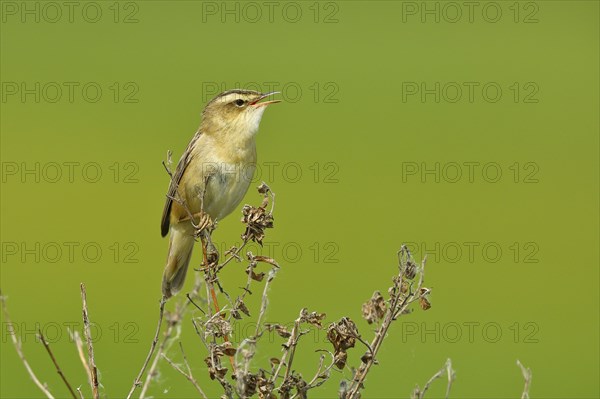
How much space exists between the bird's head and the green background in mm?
1292

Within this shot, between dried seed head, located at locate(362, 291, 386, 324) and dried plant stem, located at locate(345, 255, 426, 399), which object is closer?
dried plant stem, located at locate(345, 255, 426, 399)

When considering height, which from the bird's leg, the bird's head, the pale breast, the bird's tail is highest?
the bird's head

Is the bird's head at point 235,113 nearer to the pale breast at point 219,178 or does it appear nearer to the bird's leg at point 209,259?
the pale breast at point 219,178

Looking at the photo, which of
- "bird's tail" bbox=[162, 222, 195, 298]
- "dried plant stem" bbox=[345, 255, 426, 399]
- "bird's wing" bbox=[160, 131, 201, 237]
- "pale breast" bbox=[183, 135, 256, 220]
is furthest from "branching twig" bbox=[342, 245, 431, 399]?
"bird's tail" bbox=[162, 222, 195, 298]

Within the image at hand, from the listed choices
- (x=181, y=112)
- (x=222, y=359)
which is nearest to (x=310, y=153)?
(x=181, y=112)

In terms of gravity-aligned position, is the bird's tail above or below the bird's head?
below

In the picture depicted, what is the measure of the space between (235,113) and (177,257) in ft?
3.12

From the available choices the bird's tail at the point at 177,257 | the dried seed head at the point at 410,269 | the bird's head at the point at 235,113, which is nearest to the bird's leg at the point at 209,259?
the dried seed head at the point at 410,269

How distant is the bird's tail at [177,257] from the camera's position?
620cm

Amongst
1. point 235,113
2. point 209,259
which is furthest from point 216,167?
point 209,259

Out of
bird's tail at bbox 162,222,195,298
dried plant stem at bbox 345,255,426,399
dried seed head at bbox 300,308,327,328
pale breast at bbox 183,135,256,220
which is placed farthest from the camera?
bird's tail at bbox 162,222,195,298

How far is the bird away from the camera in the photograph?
5766 millimetres

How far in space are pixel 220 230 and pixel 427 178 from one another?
350cm

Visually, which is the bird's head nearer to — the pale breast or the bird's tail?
the pale breast
